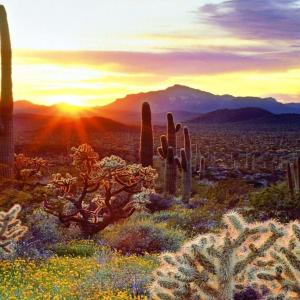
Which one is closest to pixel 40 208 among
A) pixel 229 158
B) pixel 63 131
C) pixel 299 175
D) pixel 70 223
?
pixel 70 223

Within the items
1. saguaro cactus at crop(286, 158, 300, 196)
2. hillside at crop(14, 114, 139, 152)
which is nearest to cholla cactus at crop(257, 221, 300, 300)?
saguaro cactus at crop(286, 158, 300, 196)

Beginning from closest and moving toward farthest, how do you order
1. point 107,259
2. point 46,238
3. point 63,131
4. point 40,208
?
1. point 107,259
2. point 46,238
3. point 40,208
4. point 63,131

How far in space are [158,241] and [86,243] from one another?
1.72 m

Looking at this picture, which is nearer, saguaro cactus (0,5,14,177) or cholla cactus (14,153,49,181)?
saguaro cactus (0,5,14,177)

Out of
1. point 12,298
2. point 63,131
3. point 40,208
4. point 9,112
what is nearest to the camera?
point 12,298

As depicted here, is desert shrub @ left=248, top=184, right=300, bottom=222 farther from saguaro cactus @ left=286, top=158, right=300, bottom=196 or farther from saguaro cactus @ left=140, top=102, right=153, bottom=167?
saguaro cactus @ left=140, top=102, right=153, bottom=167

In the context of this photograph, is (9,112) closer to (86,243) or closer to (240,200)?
(86,243)

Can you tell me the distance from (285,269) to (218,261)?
1.57 feet

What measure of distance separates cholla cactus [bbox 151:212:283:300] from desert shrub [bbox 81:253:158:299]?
5289 mm

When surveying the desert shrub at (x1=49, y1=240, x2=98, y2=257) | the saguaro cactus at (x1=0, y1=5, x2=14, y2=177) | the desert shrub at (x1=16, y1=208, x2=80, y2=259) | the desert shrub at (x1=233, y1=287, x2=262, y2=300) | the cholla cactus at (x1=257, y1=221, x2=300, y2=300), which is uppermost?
the saguaro cactus at (x1=0, y1=5, x2=14, y2=177)

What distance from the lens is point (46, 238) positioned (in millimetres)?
15641

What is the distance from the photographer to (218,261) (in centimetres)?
443

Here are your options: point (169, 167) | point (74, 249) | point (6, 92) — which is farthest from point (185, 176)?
point (74, 249)

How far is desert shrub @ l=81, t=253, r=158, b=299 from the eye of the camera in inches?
411
